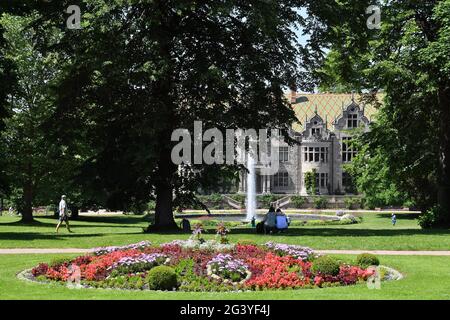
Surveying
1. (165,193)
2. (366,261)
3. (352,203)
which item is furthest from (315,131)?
(366,261)

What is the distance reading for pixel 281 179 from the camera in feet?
273

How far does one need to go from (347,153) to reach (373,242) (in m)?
61.7

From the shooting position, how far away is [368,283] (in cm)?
1284

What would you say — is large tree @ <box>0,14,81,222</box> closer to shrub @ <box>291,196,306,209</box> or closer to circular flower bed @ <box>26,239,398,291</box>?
circular flower bed @ <box>26,239,398,291</box>

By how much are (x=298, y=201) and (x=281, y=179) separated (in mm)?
11972

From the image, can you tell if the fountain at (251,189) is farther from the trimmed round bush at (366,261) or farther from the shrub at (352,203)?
the trimmed round bush at (366,261)

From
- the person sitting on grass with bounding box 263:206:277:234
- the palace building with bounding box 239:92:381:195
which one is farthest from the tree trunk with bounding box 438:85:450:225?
the palace building with bounding box 239:92:381:195

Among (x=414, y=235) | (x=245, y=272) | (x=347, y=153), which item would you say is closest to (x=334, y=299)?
(x=245, y=272)

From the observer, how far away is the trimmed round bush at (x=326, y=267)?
45.2 ft

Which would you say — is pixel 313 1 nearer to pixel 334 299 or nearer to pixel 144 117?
pixel 144 117

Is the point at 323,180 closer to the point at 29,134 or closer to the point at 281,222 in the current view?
the point at 29,134

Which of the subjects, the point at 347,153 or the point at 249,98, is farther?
the point at 347,153

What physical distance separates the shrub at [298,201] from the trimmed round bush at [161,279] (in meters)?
→ 59.2

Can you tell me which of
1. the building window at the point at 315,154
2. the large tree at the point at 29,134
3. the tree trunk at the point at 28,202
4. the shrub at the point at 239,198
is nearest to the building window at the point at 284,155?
the building window at the point at 315,154
